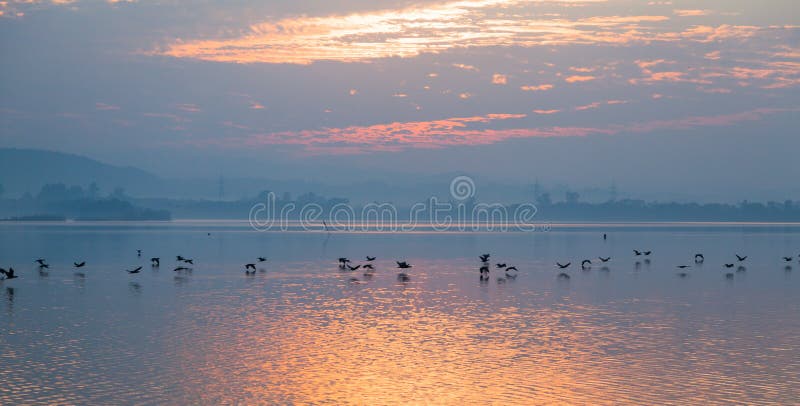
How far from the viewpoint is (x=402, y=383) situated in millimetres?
22125

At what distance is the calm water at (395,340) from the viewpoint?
2133 centimetres

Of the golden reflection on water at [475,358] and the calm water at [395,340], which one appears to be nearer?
the golden reflection on water at [475,358]

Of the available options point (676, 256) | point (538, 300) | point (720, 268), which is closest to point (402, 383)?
point (538, 300)

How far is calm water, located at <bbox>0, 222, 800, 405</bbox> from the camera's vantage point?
70.0 feet

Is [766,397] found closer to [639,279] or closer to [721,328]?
[721,328]

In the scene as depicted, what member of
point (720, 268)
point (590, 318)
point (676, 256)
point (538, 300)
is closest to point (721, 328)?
point (590, 318)

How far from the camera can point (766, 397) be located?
67.6 feet

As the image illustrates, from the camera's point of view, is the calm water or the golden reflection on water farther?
the calm water

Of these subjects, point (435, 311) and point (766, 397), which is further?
point (435, 311)

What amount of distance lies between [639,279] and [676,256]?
2980cm

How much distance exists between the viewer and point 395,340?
94.5 feet

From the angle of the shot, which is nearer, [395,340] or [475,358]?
[475,358]

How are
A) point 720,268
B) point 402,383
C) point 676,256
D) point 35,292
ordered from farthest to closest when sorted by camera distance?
point 676,256, point 720,268, point 35,292, point 402,383

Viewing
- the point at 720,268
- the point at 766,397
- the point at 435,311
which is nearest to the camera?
the point at 766,397
